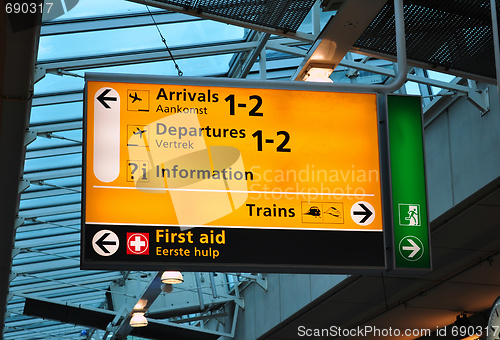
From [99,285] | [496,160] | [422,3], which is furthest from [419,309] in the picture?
[99,285]

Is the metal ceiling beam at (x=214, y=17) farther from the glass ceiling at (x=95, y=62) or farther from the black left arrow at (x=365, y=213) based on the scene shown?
the black left arrow at (x=365, y=213)

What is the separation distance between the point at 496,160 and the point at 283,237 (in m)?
4.51

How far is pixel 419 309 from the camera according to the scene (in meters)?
15.6

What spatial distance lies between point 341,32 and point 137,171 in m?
1.98

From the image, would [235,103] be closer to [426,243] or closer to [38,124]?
[426,243]

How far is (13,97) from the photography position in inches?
281

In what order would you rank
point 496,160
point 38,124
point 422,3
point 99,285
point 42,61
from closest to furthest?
point 422,3 → point 496,160 → point 42,61 → point 38,124 → point 99,285

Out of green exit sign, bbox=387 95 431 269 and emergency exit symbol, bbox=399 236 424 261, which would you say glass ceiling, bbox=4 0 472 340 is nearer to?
green exit sign, bbox=387 95 431 269

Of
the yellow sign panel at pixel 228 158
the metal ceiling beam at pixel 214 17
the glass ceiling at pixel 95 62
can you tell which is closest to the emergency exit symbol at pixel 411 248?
the yellow sign panel at pixel 228 158

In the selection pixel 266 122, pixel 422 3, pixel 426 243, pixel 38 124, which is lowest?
pixel 426 243

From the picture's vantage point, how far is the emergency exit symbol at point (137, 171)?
221 inches

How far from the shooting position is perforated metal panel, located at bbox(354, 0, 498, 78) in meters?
6.91

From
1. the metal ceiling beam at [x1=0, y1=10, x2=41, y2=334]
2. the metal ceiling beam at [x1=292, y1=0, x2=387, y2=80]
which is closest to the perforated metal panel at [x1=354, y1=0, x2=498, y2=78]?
the metal ceiling beam at [x1=292, y1=0, x2=387, y2=80]

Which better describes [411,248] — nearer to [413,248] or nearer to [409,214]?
[413,248]
